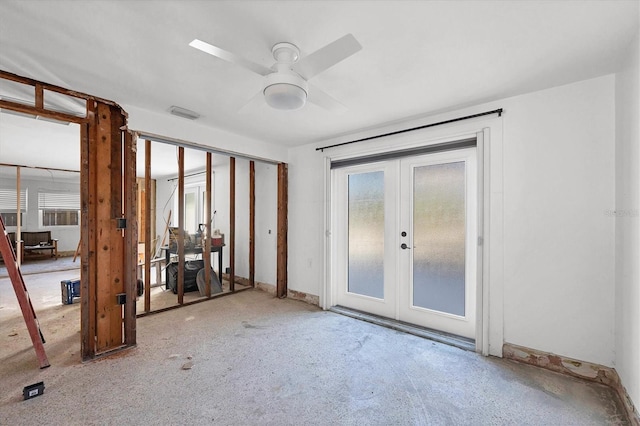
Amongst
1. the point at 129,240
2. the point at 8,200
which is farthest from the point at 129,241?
the point at 8,200

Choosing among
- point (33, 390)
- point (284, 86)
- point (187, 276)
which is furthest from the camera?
point (187, 276)

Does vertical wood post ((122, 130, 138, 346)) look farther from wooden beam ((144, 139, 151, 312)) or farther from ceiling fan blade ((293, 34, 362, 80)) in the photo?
ceiling fan blade ((293, 34, 362, 80))

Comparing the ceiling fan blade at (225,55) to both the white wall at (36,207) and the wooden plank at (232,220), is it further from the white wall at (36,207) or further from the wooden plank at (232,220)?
the white wall at (36,207)

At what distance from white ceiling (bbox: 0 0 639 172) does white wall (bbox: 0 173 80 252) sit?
7.36 metres

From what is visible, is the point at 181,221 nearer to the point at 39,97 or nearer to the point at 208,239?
the point at 208,239

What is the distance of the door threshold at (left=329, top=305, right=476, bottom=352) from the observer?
274 centimetres

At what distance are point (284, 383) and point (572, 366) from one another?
2.34 meters

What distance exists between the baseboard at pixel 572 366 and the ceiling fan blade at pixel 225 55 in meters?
3.05

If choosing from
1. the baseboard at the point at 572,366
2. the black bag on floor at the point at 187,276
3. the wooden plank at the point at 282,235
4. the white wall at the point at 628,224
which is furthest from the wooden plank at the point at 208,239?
the white wall at the point at 628,224

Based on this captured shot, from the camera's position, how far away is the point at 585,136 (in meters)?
2.19

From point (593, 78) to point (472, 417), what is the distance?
107 inches

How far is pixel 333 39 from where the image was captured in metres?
1.69

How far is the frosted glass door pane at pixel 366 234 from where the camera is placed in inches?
139

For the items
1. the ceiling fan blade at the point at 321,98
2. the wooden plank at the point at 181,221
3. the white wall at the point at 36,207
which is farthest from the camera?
the white wall at the point at 36,207
